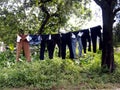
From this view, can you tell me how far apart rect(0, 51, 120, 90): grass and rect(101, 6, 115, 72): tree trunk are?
289mm

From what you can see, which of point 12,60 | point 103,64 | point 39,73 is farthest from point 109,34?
point 12,60

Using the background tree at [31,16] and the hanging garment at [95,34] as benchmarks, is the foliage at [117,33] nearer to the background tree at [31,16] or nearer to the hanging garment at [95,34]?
the hanging garment at [95,34]

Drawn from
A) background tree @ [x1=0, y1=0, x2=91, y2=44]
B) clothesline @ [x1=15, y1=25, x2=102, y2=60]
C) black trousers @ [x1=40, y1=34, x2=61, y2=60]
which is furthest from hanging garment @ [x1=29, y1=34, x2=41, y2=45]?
background tree @ [x1=0, y1=0, x2=91, y2=44]

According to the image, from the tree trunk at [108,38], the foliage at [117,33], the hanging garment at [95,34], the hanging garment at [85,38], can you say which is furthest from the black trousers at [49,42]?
the foliage at [117,33]

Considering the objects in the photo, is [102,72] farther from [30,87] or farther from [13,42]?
[13,42]

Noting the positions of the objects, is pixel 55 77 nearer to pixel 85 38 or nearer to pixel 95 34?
pixel 85 38

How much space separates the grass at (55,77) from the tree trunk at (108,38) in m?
0.29

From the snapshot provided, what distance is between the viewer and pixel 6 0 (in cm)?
1498

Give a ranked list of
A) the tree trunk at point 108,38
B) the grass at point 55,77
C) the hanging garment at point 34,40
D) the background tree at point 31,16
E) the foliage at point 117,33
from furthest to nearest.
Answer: the background tree at point 31,16
the foliage at point 117,33
the tree trunk at point 108,38
the hanging garment at point 34,40
the grass at point 55,77

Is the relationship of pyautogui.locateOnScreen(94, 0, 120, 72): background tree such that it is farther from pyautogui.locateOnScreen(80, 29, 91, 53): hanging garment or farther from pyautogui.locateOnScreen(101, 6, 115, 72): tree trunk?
pyautogui.locateOnScreen(80, 29, 91, 53): hanging garment

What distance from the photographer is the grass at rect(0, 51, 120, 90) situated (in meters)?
8.69

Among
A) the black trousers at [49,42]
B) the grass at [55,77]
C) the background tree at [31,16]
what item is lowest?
the grass at [55,77]

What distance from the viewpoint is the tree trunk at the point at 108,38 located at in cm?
1030

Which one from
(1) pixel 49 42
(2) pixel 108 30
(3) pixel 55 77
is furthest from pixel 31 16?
(3) pixel 55 77
